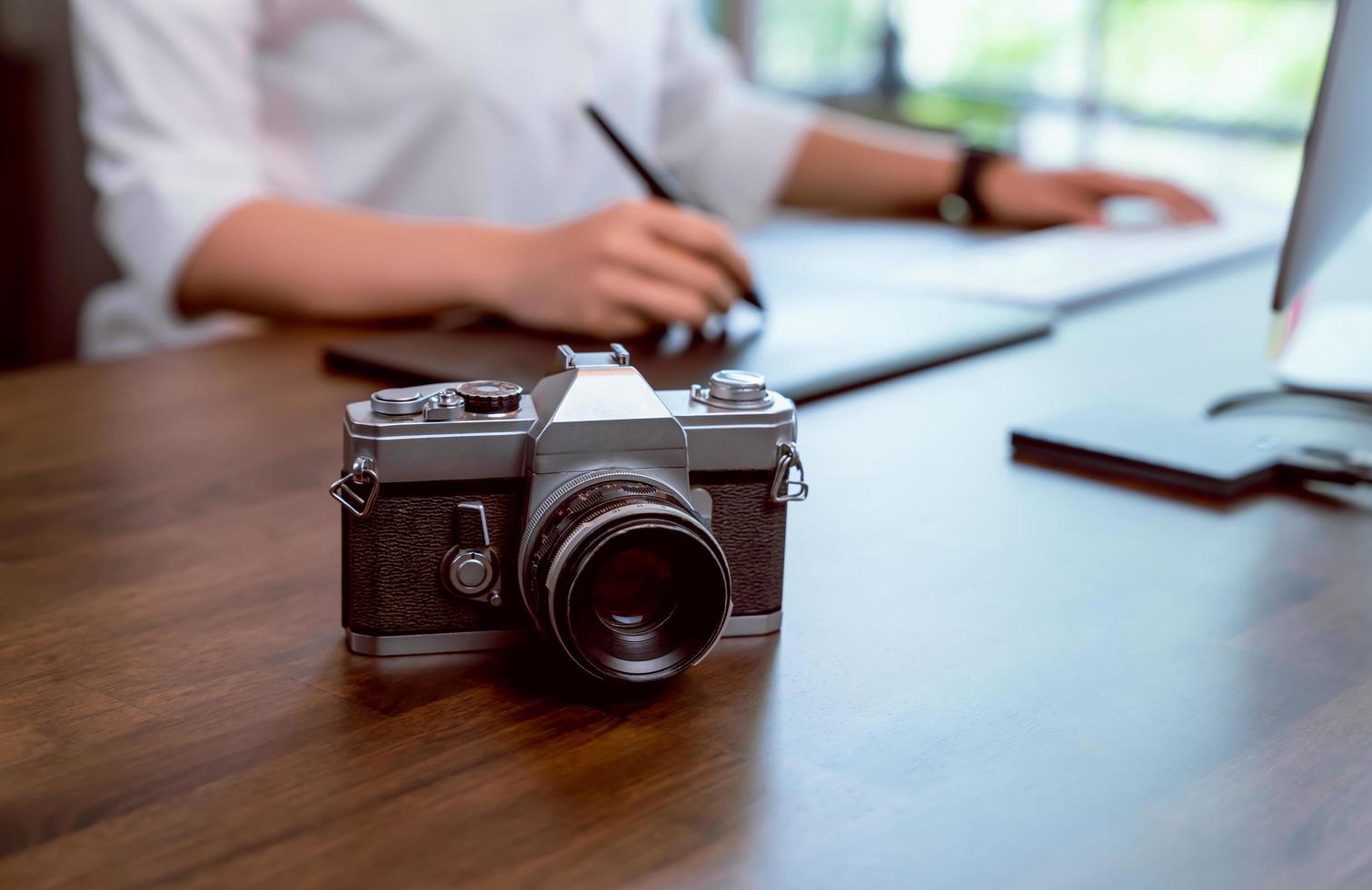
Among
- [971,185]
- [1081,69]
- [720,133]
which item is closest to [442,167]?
[720,133]

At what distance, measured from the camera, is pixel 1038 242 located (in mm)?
1313

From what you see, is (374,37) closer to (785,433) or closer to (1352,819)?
(785,433)

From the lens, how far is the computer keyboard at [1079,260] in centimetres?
113

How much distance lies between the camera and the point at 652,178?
93 centimetres

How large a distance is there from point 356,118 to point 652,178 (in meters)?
0.42

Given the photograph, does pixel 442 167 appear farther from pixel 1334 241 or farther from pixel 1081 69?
pixel 1081 69

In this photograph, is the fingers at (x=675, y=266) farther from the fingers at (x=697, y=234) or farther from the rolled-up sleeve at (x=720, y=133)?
the rolled-up sleeve at (x=720, y=133)

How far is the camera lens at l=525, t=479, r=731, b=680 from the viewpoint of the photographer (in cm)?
45

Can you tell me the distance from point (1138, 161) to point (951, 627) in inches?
141

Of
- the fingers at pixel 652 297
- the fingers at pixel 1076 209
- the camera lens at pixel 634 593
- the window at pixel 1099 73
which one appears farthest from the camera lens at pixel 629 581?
the window at pixel 1099 73

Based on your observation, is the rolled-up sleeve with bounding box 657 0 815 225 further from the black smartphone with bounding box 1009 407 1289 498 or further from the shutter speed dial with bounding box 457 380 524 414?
the shutter speed dial with bounding box 457 380 524 414

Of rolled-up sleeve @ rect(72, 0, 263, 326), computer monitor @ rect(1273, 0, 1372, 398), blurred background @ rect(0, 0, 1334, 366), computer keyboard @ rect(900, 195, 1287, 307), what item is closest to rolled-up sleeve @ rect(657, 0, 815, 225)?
computer keyboard @ rect(900, 195, 1287, 307)

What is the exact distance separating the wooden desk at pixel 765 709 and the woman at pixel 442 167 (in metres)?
0.27

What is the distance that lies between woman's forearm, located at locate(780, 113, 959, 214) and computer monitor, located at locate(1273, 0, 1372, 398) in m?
0.55
